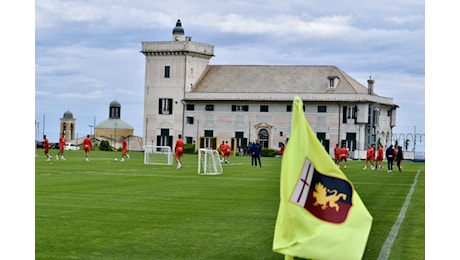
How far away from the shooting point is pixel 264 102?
97938 millimetres

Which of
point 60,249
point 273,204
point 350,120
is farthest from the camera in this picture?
point 350,120

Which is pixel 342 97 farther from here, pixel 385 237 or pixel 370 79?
pixel 385 237

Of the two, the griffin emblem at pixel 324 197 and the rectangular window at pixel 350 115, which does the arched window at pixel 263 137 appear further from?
the griffin emblem at pixel 324 197

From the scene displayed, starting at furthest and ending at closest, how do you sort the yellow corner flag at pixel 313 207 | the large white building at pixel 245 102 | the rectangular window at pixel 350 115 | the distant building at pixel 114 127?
the distant building at pixel 114 127 → the large white building at pixel 245 102 → the rectangular window at pixel 350 115 → the yellow corner flag at pixel 313 207

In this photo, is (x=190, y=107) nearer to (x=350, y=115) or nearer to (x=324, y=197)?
(x=350, y=115)

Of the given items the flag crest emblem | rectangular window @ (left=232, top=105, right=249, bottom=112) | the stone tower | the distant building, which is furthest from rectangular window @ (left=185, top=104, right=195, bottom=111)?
the flag crest emblem

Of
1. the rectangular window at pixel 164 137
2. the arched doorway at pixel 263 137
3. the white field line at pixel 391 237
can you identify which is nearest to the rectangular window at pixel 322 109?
the arched doorway at pixel 263 137

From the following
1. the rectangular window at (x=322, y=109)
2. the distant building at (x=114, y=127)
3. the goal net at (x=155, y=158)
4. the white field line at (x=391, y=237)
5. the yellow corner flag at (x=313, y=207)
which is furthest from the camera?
the distant building at (x=114, y=127)

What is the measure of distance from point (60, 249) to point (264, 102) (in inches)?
3365

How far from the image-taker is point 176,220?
55.7 feet

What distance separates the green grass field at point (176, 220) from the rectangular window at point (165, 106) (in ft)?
234

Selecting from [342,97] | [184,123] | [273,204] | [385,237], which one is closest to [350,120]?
[342,97]

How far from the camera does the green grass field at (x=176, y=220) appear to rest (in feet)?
42.6
